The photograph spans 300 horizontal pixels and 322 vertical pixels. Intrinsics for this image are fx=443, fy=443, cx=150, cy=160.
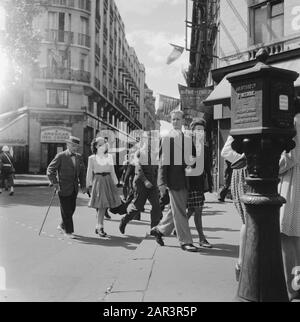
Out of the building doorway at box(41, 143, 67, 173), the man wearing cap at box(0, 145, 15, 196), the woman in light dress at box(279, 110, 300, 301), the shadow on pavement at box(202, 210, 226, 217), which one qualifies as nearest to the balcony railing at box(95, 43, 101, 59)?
the building doorway at box(41, 143, 67, 173)

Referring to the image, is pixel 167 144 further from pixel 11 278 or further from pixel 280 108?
pixel 280 108

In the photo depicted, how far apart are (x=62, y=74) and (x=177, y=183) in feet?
105

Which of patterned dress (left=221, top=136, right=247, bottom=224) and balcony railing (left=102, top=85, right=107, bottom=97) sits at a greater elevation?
balcony railing (left=102, top=85, right=107, bottom=97)

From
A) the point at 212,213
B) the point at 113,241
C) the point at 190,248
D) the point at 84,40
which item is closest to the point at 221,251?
the point at 190,248

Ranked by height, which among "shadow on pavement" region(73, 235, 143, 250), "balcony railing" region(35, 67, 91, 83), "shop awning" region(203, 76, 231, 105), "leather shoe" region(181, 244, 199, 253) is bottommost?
"shadow on pavement" region(73, 235, 143, 250)

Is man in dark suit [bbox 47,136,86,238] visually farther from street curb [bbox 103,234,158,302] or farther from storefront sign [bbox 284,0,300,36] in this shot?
storefront sign [bbox 284,0,300,36]

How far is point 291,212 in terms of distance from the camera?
3594mm

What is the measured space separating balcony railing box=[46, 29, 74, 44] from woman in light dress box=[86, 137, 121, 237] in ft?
98.5

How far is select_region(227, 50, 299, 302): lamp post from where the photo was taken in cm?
296

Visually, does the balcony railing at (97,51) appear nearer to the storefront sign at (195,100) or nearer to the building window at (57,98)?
the building window at (57,98)

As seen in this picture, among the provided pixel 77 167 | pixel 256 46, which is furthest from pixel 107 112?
pixel 77 167

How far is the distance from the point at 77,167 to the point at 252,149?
16.6 feet

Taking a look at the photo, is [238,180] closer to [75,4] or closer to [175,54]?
[175,54]
